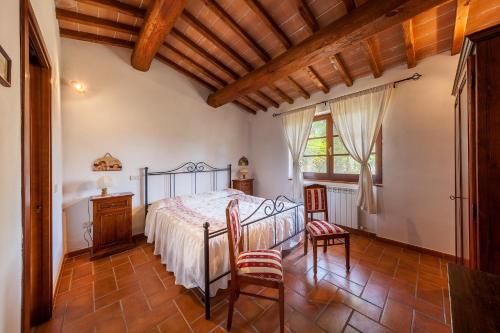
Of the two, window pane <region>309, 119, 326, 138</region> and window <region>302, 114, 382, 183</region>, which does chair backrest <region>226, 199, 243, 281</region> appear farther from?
window pane <region>309, 119, 326, 138</region>

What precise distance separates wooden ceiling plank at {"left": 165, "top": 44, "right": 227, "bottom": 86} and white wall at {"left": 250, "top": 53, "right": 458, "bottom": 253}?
8.27 feet

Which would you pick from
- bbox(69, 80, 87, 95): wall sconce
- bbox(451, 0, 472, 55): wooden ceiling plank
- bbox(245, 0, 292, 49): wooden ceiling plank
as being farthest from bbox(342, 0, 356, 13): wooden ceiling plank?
bbox(69, 80, 87, 95): wall sconce

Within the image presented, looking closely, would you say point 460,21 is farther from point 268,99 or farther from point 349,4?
point 268,99

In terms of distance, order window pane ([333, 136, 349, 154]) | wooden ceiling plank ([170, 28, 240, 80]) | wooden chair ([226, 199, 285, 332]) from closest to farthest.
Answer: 1. wooden chair ([226, 199, 285, 332])
2. wooden ceiling plank ([170, 28, 240, 80])
3. window pane ([333, 136, 349, 154])

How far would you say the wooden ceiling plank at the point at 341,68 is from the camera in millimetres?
2801

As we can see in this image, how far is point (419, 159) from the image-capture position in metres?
2.75

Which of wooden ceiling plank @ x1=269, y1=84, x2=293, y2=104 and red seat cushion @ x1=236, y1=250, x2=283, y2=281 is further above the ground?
wooden ceiling plank @ x1=269, y1=84, x2=293, y2=104

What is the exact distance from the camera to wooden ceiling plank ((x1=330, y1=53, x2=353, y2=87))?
110 inches

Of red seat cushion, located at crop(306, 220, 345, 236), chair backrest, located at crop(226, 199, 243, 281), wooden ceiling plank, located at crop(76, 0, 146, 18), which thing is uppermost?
wooden ceiling plank, located at crop(76, 0, 146, 18)

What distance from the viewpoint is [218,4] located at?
7.87 feet

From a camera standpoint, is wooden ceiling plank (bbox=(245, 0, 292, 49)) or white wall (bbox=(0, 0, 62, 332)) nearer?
white wall (bbox=(0, 0, 62, 332))

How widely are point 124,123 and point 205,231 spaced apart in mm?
2648

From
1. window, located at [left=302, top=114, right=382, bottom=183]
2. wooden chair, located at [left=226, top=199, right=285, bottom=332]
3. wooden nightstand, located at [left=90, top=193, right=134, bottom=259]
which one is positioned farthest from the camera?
window, located at [left=302, top=114, right=382, bottom=183]

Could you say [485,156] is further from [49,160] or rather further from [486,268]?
[49,160]
